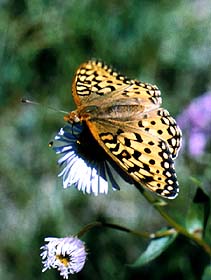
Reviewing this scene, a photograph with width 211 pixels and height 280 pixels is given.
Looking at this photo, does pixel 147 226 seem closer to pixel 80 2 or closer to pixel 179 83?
pixel 179 83

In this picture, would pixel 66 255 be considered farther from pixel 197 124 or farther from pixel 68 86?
pixel 68 86

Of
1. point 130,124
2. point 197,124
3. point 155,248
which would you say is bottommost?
point 155,248

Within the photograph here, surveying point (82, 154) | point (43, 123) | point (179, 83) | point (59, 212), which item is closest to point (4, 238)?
point (59, 212)

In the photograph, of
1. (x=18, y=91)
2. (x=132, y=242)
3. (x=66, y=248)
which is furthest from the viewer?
(x=18, y=91)

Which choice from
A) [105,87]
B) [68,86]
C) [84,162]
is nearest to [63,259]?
[84,162]

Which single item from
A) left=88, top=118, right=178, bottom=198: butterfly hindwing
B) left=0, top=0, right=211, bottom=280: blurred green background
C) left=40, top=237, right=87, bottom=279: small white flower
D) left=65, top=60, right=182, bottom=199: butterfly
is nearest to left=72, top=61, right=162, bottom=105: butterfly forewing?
left=65, top=60, right=182, bottom=199: butterfly

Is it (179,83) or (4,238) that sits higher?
(179,83)
